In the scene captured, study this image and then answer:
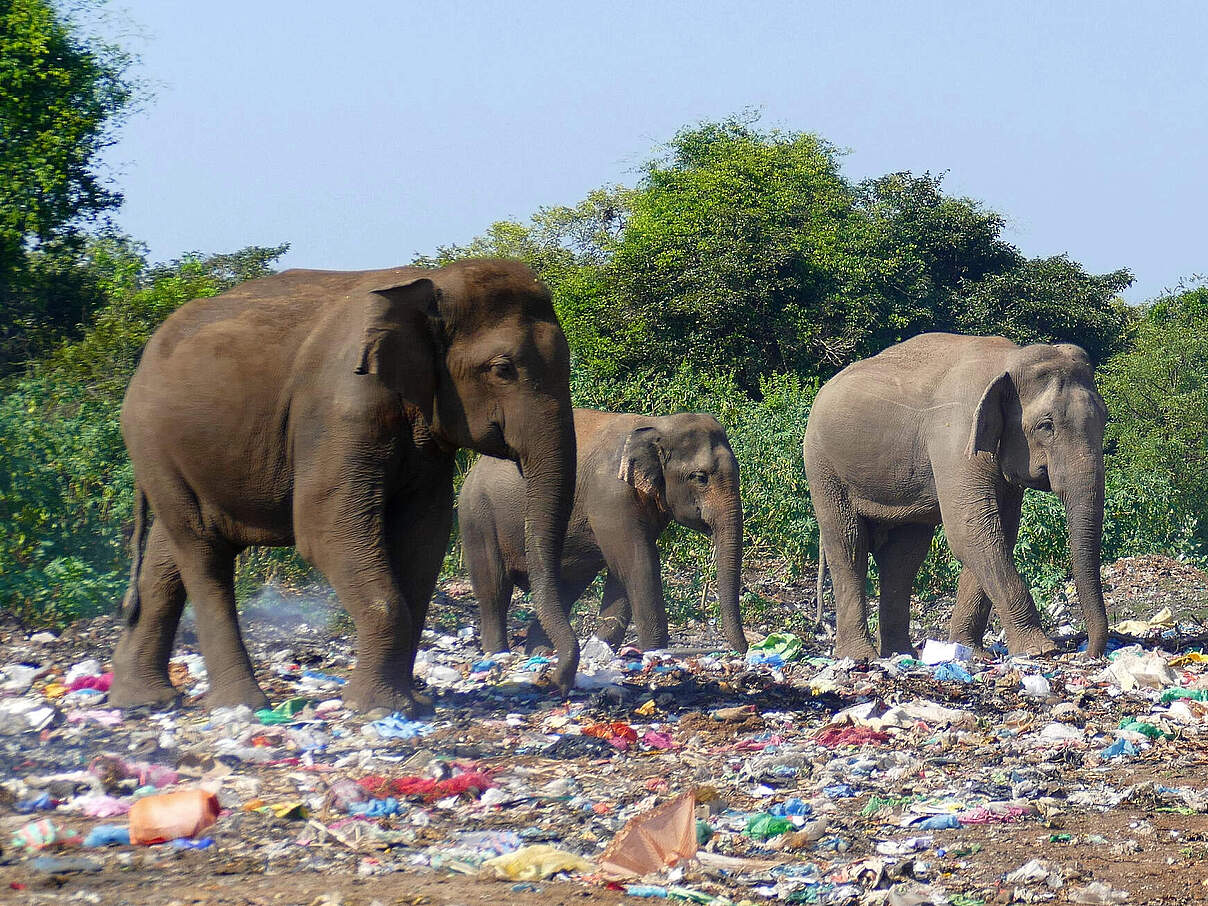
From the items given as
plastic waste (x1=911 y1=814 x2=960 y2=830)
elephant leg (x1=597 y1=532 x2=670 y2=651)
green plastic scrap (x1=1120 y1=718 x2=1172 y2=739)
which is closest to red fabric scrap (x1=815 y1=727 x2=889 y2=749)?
green plastic scrap (x1=1120 y1=718 x2=1172 y2=739)

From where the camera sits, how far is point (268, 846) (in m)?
5.17

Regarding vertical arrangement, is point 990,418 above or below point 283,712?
above

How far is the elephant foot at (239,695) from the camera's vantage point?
310 inches

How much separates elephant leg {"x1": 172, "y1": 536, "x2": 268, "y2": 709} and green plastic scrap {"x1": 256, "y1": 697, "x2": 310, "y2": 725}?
0.17 meters

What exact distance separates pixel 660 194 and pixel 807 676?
32571 mm

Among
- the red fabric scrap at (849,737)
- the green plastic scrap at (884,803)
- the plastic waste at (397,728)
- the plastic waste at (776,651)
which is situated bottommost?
the plastic waste at (776,651)

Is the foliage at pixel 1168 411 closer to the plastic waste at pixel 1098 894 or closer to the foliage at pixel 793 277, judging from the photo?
the foliage at pixel 793 277

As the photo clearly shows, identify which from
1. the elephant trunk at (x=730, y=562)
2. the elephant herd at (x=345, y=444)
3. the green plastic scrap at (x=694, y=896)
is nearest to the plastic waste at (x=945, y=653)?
the elephant herd at (x=345, y=444)

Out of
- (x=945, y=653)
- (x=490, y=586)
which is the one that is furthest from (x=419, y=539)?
(x=945, y=653)

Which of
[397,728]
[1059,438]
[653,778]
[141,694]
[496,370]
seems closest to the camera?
[653,778]

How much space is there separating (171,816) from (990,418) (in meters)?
6.95

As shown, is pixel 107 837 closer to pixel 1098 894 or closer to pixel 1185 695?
pixel 1098 894

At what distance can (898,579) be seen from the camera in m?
12.3

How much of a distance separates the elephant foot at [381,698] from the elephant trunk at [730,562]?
12.4ft
